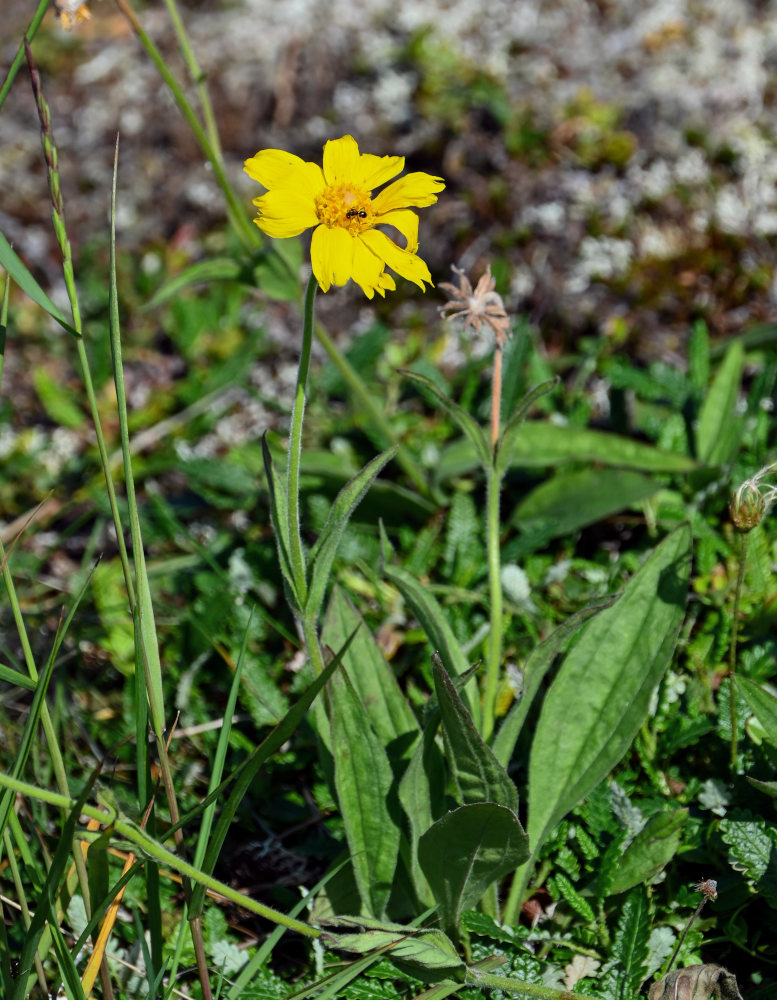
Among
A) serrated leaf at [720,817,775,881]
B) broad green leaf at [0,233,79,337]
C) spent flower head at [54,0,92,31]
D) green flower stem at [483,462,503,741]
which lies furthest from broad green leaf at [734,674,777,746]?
spent flower head at [54,0,92,31]

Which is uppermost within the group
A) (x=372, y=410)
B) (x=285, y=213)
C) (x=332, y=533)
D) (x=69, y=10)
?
(x=69, y=10)

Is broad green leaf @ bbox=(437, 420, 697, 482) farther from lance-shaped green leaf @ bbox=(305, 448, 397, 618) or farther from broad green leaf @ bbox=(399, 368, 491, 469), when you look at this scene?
lance-shaped green leaf @ bbox=(305, 448, 397, 618)

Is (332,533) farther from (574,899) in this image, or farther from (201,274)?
(201,274)

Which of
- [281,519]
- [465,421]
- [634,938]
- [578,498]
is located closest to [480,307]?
[465,421]

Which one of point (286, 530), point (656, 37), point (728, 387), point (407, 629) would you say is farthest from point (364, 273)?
point (656, 37)

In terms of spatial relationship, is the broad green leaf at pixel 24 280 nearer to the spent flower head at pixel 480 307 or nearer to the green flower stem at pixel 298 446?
the green flower stem at pixel 298 446
